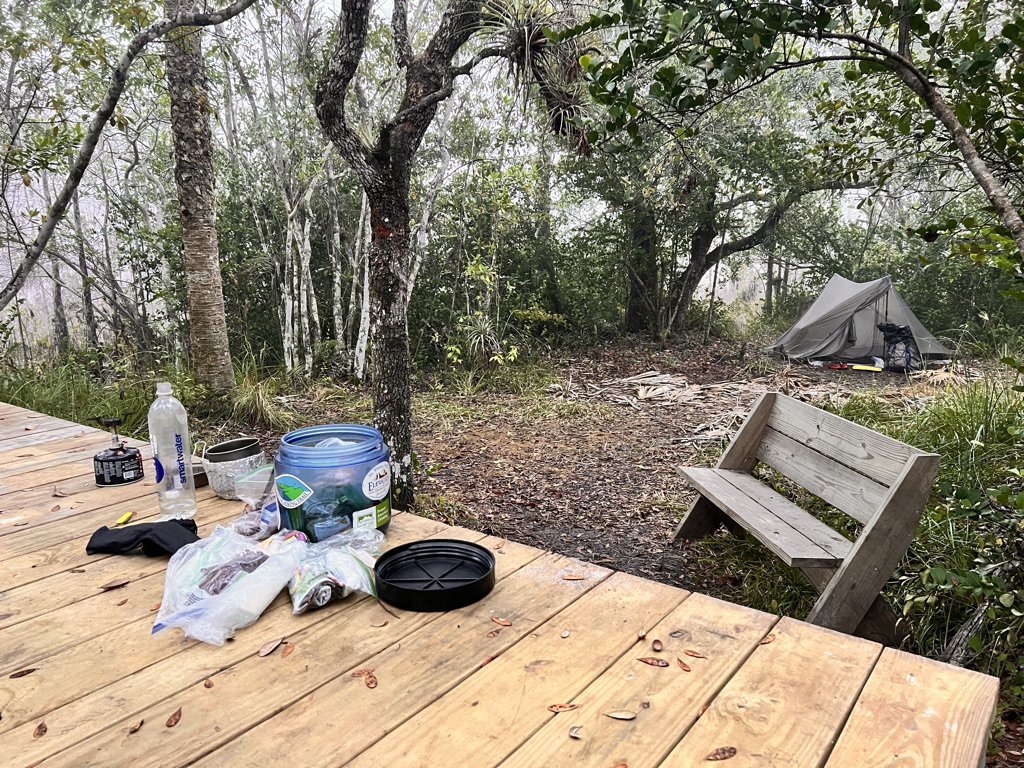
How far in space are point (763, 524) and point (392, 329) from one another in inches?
74.9

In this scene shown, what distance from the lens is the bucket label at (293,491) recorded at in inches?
56.9

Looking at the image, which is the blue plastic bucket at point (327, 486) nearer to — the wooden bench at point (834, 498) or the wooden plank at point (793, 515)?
the wooden bench at point (834, 498)

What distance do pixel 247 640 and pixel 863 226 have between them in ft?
42.7

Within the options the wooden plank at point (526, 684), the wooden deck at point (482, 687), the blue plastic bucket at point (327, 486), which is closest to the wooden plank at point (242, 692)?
the wooden deck at point (482, 687)

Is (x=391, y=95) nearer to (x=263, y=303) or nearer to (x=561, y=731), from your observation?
(x=263, y=303)

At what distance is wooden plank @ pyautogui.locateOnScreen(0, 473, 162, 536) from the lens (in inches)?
65.7

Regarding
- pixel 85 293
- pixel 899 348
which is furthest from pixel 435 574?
pixel 899 348

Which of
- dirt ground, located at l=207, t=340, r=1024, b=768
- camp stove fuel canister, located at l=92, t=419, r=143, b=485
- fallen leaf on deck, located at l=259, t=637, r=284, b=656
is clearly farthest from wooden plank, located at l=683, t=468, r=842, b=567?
camp stove fuel canister, located at l=92, t=419, r=143, b=485

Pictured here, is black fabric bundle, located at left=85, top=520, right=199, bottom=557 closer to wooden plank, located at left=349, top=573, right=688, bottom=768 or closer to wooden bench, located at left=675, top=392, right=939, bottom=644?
wooden plank, located at left=349, top=573, right=688, bottom=768

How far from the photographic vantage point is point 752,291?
12.1m

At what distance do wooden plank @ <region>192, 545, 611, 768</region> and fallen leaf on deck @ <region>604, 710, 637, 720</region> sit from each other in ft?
0.76

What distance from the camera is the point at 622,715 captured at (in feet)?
3.12

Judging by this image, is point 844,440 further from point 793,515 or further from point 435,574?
point 435,574

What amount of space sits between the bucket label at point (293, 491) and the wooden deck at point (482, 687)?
243mm
